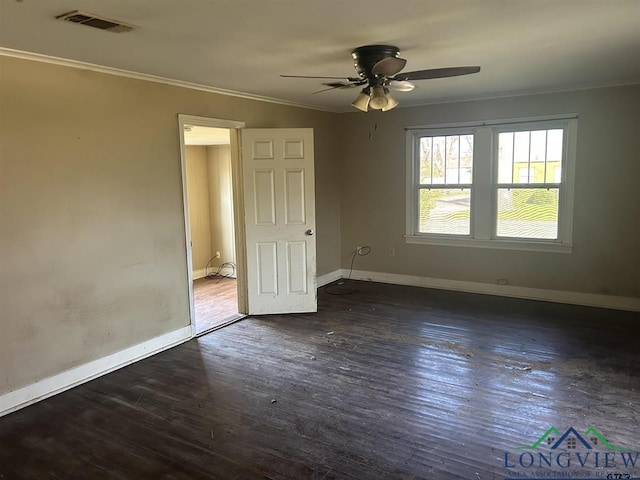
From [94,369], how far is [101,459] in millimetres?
1212

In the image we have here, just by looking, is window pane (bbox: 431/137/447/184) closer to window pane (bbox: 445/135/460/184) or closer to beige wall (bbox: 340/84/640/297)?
window pane (bbox: 445/135/460/184)

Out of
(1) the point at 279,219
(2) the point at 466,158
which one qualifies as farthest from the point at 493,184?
(1) the point at 279,219

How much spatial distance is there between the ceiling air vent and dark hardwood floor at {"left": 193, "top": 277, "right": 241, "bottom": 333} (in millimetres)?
2950

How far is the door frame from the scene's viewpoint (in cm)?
431

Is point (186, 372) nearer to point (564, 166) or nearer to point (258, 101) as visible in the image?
point (258, 101)

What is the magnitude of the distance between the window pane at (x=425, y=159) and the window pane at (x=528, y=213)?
965mm

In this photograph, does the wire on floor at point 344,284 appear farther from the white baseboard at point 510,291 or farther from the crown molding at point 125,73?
the crown molding at point 125,73

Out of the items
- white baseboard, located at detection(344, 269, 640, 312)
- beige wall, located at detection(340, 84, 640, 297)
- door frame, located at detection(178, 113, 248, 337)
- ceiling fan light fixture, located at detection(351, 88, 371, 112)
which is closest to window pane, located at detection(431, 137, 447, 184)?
beige wall, located at detection(340, 84, 640, 297)

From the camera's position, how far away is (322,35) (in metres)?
2.86

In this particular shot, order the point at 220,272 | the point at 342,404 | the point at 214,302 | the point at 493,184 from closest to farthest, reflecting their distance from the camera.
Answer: the point at 342,404, the point at 493,184, the point at 214,302, the point at 220,272

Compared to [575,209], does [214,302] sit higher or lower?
lower

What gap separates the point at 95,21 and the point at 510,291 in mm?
5220

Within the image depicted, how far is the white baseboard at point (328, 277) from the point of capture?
6391 millimetres

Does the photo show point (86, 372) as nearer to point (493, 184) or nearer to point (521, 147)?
point (493, 184)
